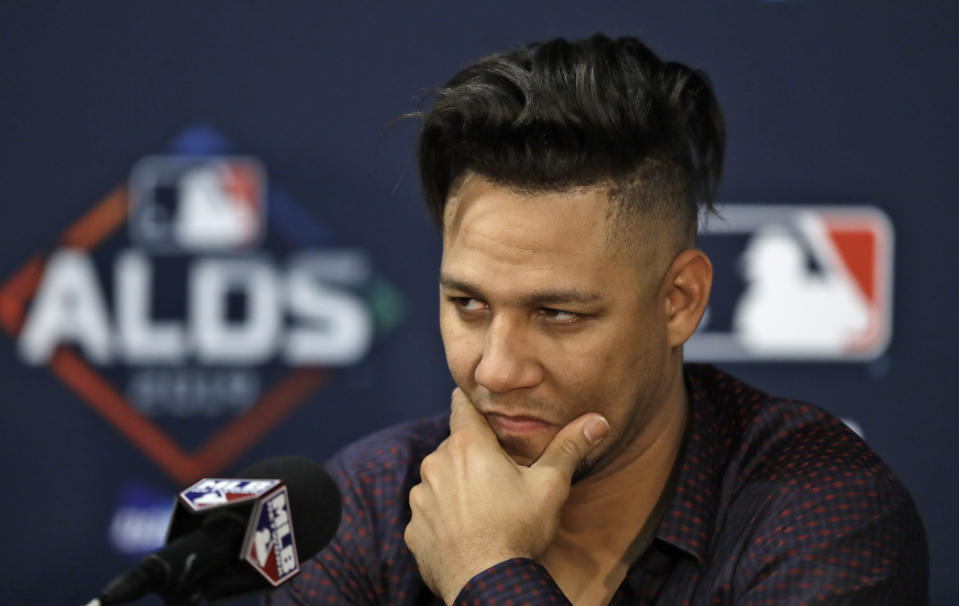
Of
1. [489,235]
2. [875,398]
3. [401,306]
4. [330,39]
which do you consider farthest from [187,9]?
[875,398]

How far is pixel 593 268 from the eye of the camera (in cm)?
155

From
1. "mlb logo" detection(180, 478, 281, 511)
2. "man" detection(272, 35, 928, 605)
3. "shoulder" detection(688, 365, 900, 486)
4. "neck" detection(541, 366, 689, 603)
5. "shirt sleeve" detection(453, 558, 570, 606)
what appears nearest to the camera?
"mlb logo" detection(180, 478, 281, 511)

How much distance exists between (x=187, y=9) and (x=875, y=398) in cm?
206

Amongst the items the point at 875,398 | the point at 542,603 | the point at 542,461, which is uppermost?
the point at 542,461

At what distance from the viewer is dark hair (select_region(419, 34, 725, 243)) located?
1.60 meters

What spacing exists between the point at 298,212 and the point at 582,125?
1266mm

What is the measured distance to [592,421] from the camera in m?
1.60

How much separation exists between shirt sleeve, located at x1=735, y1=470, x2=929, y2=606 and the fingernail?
0.89ft

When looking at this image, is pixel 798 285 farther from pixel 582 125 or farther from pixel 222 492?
pixel 222 492

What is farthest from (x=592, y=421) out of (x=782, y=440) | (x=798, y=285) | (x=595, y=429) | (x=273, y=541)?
(x=798, y=285)

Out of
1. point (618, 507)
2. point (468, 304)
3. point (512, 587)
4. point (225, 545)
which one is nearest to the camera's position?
point (225, 545)

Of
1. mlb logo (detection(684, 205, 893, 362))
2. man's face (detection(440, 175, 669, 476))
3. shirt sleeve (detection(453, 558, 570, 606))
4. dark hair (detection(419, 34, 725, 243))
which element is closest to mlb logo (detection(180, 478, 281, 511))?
shirt sleeve (detection(453, 558, 570, 606))

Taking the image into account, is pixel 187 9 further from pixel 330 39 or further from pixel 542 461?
pixel 542 461

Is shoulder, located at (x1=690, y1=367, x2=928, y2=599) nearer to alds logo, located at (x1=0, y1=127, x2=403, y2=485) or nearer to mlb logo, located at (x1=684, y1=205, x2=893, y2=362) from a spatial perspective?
mlb logo, located at (x1=684, y1=205, x2=893, y2=362)
